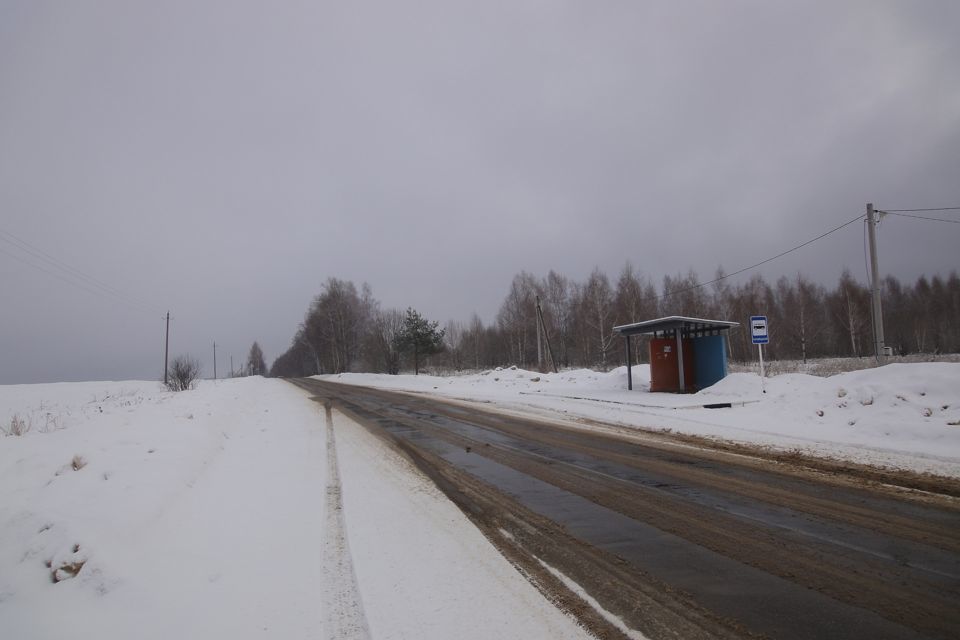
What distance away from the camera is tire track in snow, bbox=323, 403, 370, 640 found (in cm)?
285

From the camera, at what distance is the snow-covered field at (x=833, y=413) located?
7.53 m

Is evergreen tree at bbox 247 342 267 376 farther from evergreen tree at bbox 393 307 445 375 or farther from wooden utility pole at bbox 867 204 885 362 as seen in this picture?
wooden utility pole at bbox 867 204 885 362

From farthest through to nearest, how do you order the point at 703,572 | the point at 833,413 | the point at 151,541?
the point at 833,413
the point at 151,541
the point at 703,572

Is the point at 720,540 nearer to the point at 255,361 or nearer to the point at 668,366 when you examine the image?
the point at 668,366

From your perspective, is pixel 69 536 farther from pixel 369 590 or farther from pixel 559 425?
pixel 559 425

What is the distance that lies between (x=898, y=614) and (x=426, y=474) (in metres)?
5.18

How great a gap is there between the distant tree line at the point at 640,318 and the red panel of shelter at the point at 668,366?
27542mm

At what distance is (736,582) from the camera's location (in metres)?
3.33

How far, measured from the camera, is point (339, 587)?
3389 millimetres

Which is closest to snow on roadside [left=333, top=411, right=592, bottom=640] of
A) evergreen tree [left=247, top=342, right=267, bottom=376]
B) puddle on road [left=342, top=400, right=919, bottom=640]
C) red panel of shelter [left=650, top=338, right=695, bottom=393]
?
puddle on road [left=342, top=400, right=919, bottom=640]

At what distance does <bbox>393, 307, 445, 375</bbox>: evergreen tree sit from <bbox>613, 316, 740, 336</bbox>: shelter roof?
28.0m

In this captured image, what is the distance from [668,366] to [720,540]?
15.8m

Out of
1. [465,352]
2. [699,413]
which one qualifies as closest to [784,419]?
[699,413]

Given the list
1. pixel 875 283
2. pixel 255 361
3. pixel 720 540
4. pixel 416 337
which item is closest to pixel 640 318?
pixel 416 337
